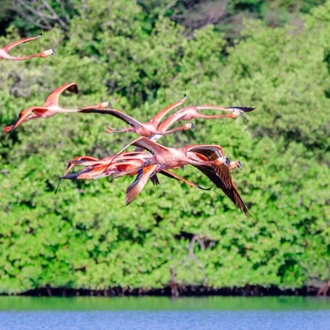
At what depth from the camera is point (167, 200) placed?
81.8ft

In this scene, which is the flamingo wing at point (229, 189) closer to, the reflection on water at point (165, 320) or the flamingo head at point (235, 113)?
the flamingo head at point (235, 113)

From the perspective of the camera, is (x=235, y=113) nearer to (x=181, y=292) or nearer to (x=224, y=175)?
(x=224, y=175)

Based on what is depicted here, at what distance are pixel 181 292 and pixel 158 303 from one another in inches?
71.5

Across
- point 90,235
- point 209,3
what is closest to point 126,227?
point 90,235

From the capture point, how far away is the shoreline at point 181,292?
24.8 m

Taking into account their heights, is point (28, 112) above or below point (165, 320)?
above

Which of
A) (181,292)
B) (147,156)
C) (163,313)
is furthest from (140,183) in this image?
(181,292)

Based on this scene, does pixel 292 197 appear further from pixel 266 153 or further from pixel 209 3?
pixel 209 3

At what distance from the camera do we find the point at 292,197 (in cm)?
2517

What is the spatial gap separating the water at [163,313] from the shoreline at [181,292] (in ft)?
2.03

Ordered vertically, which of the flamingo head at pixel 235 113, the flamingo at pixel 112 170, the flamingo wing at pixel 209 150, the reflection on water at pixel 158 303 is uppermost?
A: the flamingo head at pixel 235 113

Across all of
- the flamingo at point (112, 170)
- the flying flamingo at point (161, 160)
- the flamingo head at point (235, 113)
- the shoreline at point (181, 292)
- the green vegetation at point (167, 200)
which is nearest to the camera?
the flying flamingo at point (161, 160)

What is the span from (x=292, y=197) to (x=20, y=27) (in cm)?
928

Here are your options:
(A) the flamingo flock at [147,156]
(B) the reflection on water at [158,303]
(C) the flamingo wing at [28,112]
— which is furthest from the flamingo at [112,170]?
(B) the reflection on water at [158,303]
